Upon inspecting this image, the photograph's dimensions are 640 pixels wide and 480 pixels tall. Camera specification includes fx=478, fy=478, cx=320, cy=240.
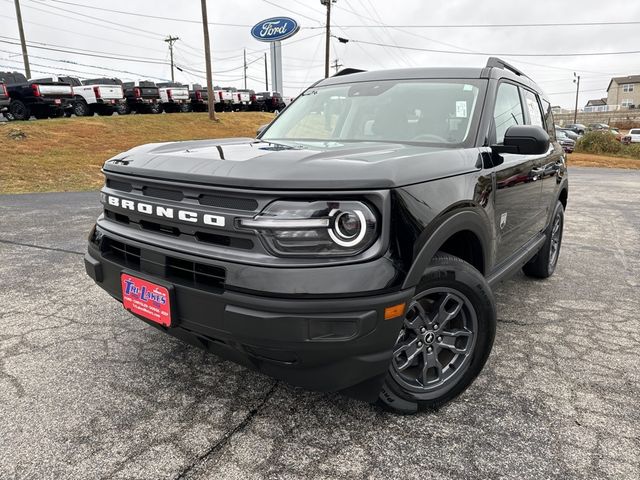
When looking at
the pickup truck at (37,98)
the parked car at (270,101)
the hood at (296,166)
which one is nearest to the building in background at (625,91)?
the parked car at (270,101)

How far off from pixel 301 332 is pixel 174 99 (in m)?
27.7

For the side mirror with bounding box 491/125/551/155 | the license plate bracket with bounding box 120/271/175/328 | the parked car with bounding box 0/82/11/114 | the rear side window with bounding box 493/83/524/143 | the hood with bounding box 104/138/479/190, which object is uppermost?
the parked car with bounding box 0/82/11/114

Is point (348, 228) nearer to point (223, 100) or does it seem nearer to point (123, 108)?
point (123, 108)

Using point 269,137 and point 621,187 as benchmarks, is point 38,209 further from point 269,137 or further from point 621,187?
point 621,187

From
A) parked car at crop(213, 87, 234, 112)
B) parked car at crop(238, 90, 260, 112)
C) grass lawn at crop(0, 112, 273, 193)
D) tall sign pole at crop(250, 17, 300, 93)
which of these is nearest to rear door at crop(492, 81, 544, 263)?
grass lawn at crop(0, 112, 273, 193)

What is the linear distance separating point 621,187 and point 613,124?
217 ft

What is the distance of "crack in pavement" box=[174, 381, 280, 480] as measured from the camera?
1967 millimetres

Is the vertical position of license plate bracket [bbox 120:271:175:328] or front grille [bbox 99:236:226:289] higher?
front grille [bbox 99:236:226:289]

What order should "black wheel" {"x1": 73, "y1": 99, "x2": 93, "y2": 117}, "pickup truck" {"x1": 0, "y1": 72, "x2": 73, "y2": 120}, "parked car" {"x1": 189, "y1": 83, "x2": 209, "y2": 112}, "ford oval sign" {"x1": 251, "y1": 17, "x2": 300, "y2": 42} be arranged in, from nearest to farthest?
1. "pickup truck" {"x1": 0, "y1": 72, "x2": 73, "y2": 120}
2. "black wheel" {"x1": 73, "y1": 99, "x2": 93, "y2": 117}
3. "parked car" {"x1": 189, "y1": 83, "x2": 209, "y2": 112}
4. "ford oval sign" {"x1": 251, "y1": 17, "x2": 300, "y2": 42}

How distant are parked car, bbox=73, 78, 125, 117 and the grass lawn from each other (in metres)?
1.90

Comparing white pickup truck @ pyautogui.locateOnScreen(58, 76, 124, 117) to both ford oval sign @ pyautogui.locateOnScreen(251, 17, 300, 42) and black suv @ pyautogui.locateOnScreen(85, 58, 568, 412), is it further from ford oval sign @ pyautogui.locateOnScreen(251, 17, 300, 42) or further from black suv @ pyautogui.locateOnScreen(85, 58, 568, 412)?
black suv @ pyautogui.locateOnScreen(85, 58, 568, 412)

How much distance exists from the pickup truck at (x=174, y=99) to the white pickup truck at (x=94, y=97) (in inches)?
136

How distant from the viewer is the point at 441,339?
2.39 m

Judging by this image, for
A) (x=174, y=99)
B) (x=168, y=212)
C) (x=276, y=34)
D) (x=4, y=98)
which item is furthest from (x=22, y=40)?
(x=168, y=212)
